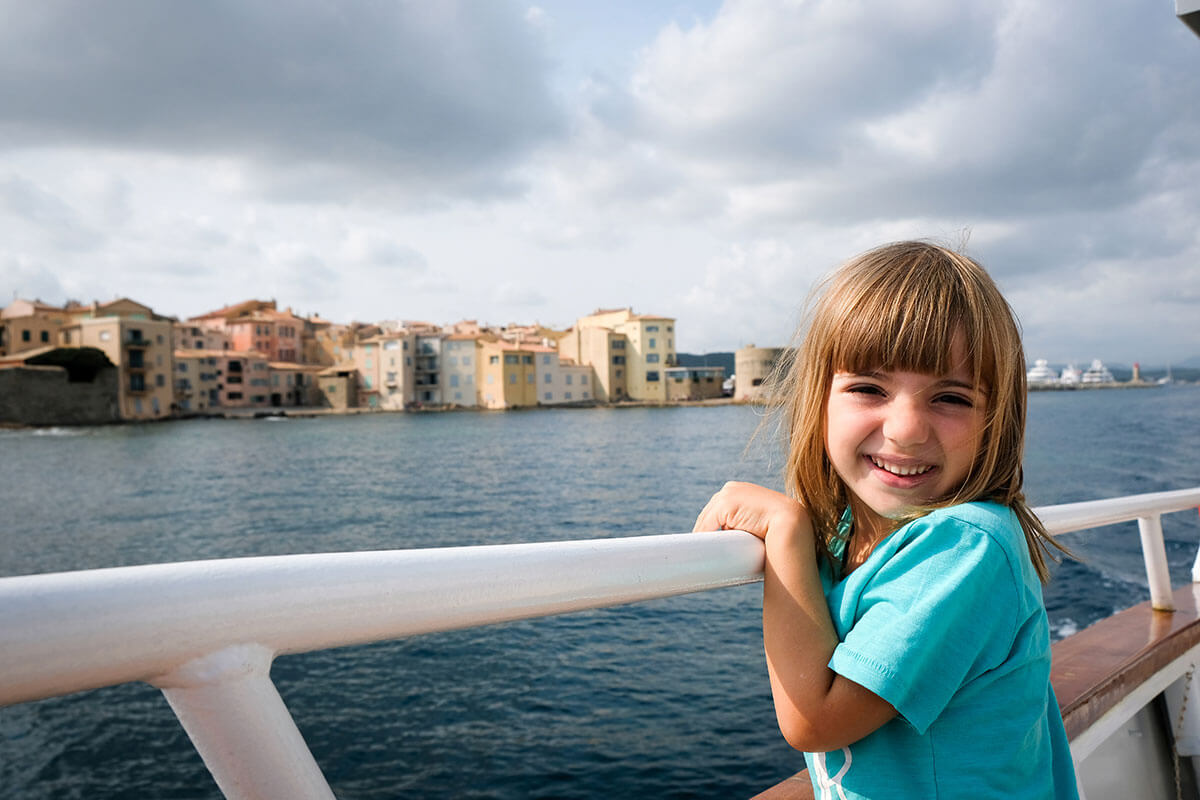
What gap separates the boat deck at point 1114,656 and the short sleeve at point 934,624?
1.95ft

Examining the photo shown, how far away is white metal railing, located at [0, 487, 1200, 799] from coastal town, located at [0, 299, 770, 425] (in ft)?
205

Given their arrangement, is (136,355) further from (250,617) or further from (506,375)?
(250,617)

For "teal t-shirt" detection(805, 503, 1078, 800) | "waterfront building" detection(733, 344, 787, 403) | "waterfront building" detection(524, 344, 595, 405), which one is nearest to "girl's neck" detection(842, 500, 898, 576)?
"teal t-shirt" detection(805, 503, 1078, 800)

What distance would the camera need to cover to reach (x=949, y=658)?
2.43 feet

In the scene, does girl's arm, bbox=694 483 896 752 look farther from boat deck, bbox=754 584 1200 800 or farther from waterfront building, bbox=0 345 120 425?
waterfront building, bbox=0 345 120 425

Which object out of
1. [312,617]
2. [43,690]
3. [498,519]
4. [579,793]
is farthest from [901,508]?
[498,519]

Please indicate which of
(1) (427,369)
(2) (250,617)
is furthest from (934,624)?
(1) (427,369)

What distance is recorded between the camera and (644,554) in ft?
2.40

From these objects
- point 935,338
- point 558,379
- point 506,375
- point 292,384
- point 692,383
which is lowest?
point 935,338

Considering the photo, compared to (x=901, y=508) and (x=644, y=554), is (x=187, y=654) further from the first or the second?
(x=901, y=508)

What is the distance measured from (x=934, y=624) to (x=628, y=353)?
2961 inches

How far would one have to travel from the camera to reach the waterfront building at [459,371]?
70875mm

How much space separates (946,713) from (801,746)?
147 mm

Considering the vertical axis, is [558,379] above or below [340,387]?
above
